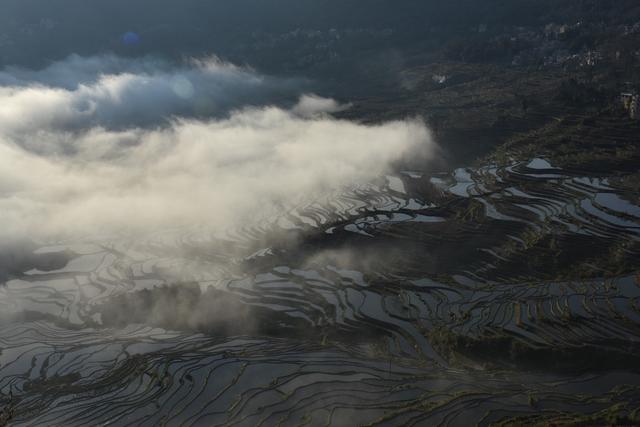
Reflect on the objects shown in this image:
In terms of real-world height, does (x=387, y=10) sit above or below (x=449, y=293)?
above

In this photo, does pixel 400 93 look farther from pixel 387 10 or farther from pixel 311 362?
pixel 311 362

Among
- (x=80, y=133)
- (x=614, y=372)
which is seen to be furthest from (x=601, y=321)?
(x=80, y=133)

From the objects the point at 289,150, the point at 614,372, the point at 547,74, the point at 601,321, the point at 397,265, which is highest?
the point at 547,74

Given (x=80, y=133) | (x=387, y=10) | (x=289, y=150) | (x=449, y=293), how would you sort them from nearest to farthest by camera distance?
(x=449, y=293)
(x=289, y=150)
(x=80, y=133)
(x=387, y=10)

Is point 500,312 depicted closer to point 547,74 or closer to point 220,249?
point 220,249

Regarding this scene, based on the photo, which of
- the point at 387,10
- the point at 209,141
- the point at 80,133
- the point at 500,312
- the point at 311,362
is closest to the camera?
the point at 311,362

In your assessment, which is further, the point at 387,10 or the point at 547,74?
the point at 387,10

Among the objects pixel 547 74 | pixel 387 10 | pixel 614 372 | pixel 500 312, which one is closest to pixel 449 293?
pixel 500 312
